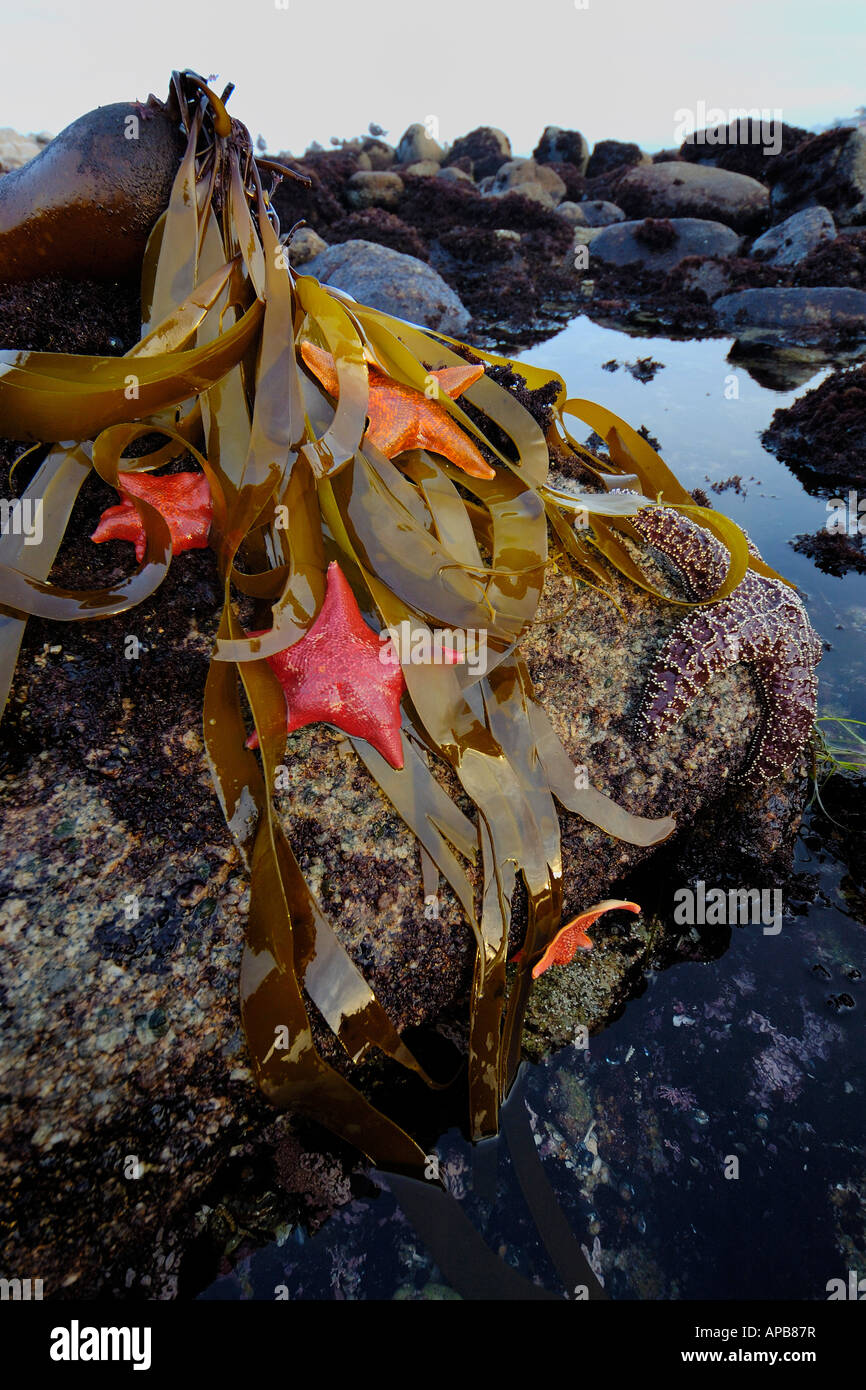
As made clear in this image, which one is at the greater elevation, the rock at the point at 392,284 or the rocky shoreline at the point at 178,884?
the rock at the point at 392,284

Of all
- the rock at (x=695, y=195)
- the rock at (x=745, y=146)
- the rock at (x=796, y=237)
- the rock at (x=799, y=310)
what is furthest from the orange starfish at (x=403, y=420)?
the rock at (x=745, y=146)

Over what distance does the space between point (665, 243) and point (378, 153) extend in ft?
44.3

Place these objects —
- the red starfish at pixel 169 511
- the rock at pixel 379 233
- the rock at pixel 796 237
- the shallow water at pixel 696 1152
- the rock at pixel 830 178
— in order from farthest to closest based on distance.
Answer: the rock at pixel 830 178 < the rock at pixel 796 237 < the rock at pixel 379 233 < the red starfish at pixel 169 511 < the shallow water at pixel 696 1152

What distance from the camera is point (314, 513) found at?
7.55 ft

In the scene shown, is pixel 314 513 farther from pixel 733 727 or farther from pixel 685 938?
pixel 685 938

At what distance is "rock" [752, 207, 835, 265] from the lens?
424 inches

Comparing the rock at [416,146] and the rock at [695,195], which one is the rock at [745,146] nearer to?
the rock at [695,195]

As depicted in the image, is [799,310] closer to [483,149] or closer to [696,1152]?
[696,1152]

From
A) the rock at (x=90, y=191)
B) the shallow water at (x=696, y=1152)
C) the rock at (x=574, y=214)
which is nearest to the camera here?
the shallow water at (x=696, y=1152)

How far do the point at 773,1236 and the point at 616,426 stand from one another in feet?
10.3

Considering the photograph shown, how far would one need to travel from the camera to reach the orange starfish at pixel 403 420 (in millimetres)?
2340

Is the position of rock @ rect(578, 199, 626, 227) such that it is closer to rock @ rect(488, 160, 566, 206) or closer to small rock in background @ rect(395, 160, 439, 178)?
rock @ rect(488, 160, 566, 206)

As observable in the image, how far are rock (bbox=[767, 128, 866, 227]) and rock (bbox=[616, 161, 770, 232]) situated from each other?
17.9 inches

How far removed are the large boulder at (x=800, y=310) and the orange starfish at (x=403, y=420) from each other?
8468mm
